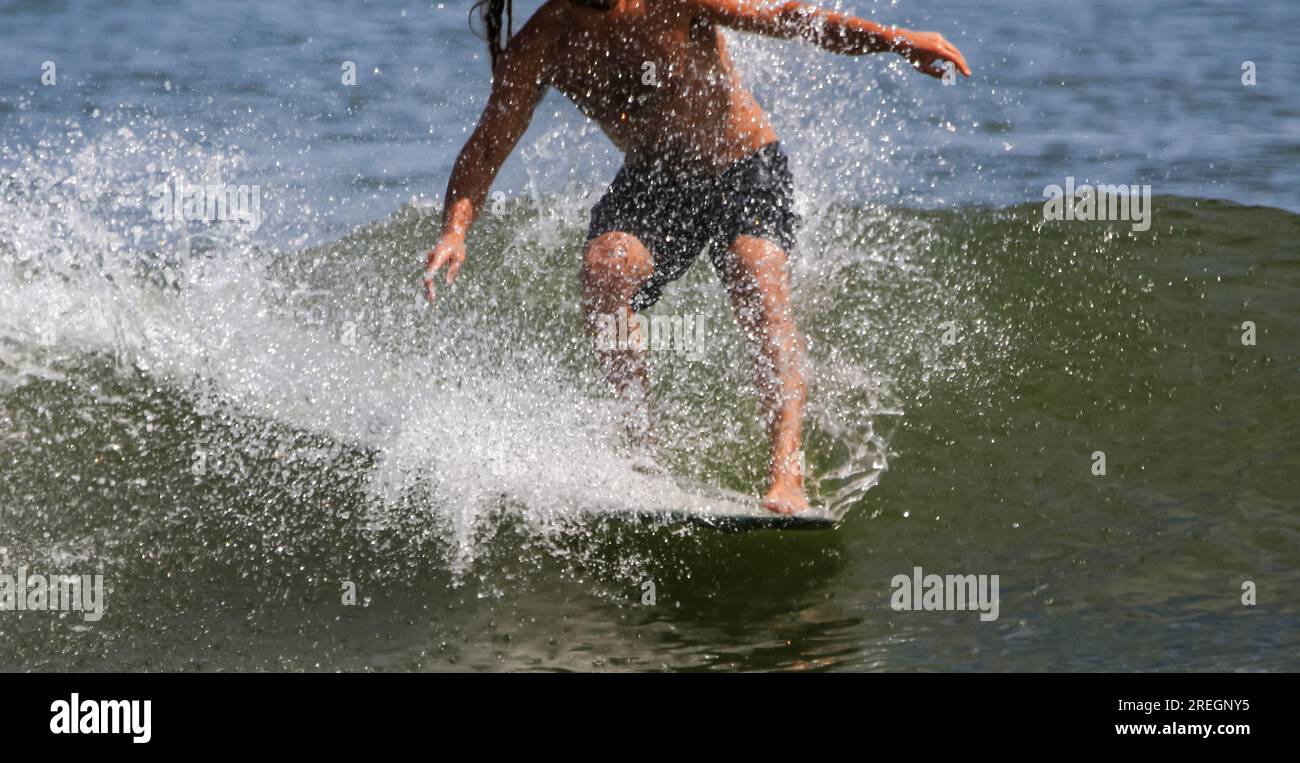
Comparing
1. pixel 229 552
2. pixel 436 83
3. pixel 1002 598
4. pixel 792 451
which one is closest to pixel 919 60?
pixel 792 451

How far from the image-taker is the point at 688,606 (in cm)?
452

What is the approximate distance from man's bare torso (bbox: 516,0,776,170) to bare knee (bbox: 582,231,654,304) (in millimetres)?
338

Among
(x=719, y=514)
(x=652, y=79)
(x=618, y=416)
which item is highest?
(x=652, y=79)

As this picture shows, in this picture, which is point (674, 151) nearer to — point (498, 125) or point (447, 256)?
point (498, 125)

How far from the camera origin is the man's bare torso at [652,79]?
4664 mm

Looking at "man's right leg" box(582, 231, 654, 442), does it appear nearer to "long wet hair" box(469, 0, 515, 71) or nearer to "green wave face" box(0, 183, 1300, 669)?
"green wave face" box(0, 183, 1300, 669)

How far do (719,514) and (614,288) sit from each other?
773 millimetres

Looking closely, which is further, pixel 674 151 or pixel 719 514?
pixel 674 151

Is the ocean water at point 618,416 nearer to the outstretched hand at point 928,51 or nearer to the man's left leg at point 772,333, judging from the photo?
the man's left leg at point 772,333

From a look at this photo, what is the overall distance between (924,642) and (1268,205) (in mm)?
5207

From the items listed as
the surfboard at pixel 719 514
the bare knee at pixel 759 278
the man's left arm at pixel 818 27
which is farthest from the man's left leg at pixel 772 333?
the man's left arm at pixel 818 27

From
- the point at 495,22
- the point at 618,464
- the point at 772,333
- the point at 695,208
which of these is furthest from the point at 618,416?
the point at 495,22

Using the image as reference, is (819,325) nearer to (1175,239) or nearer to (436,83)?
(1175,239)

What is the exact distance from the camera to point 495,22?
182 inches
